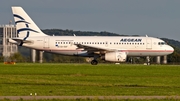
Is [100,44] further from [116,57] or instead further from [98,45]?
[116,57]

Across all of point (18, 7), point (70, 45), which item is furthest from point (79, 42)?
point (18, 7)

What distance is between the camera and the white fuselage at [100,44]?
6744cm

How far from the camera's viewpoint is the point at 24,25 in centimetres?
7031

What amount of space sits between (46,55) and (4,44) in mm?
59765

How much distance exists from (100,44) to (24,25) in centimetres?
1057

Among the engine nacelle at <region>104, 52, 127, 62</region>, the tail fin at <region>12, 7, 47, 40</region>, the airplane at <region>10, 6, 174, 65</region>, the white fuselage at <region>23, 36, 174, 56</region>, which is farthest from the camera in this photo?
the tail fin at <region>12, 7, 47, 40</region>

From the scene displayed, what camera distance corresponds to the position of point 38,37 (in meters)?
68.6

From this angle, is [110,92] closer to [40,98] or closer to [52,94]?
[52,94]

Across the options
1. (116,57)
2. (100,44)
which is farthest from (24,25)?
(116,57)

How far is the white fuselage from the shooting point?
67438mm

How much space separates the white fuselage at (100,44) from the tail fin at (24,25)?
132 cm

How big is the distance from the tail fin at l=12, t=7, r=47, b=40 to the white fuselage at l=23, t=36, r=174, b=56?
1319 millimetres

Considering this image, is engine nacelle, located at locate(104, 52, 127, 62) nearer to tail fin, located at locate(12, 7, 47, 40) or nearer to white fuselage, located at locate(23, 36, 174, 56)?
white fuselage, located at locate(23, 36, 174, 56)

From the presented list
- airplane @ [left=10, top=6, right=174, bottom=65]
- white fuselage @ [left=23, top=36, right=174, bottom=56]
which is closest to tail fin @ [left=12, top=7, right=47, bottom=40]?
airplane @ [left=10, top=6, right=174, bottom=65]
